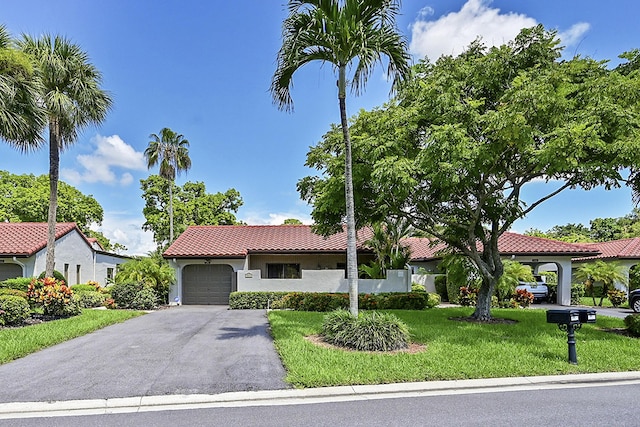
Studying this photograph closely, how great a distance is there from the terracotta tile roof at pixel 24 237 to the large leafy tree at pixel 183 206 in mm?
16410

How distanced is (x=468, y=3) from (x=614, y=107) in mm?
4853

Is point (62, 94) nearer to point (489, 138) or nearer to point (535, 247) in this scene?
point (489, 138)

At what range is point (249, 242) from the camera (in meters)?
22.9

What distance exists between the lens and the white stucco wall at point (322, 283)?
19.1 metres

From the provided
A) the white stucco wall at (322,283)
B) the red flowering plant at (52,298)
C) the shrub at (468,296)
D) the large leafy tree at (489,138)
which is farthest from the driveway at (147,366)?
the shrub at (468,296)

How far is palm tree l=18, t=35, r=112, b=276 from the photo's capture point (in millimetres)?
16281

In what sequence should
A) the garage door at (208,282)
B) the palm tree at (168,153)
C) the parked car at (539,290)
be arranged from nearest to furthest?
the garage door at (208,282), the parked car at (539,290), the palm tree at (168,153)

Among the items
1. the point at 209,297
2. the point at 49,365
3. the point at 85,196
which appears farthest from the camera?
the point at 85,196

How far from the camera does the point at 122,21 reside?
13.9 metres

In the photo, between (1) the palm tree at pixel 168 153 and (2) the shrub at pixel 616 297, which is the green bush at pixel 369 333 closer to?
(2) the shrub at pixel 616 297

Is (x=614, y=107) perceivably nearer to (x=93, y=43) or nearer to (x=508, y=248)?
(x=508, y=248)

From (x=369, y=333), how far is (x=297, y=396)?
3194 mm

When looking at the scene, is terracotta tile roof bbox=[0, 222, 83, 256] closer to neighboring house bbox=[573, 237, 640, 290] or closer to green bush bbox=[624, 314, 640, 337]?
green bush bbox=[624, 314, 640, 337]

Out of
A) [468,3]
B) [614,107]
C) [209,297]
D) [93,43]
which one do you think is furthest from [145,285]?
[614,107]
